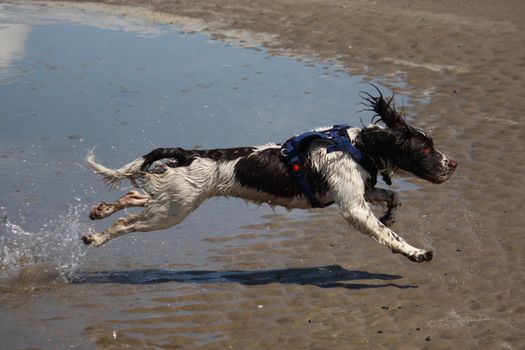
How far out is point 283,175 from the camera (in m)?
7.45

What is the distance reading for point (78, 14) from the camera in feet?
58.9

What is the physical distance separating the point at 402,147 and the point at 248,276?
61.9 inches

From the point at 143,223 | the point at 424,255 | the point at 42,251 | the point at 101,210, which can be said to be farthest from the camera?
the point at 42,251

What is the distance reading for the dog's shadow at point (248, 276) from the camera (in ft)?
24.4

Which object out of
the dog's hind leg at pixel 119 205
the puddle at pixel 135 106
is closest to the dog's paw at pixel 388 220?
the puddle at pixel 135 106

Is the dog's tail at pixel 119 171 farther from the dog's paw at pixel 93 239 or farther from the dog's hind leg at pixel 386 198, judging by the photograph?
the dog's hind leg at pixel 386 198

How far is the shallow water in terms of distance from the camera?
700 centimetres

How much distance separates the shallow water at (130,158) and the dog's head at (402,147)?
0.90 m

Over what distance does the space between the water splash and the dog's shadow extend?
242 mm

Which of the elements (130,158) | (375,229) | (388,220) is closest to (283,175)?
(375,229)

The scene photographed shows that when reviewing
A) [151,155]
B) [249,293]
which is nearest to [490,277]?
[249,293]

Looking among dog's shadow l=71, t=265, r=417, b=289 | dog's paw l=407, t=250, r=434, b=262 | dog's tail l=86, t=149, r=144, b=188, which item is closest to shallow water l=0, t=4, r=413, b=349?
dog's shadow l=71, t=265, r=417, b=289

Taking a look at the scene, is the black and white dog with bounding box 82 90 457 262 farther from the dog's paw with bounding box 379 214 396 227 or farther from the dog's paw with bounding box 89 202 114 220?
the dog's paw with bounding box 379 214 396 227

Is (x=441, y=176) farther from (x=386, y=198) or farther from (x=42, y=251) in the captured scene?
(x=42, y=251)
